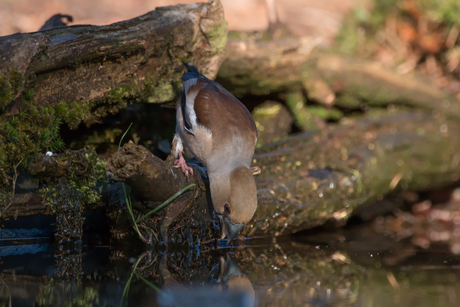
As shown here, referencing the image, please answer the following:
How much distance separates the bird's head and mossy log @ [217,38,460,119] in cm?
305

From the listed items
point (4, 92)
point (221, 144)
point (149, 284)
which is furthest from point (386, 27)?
point (149, 284)

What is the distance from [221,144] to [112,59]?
1.57 metres

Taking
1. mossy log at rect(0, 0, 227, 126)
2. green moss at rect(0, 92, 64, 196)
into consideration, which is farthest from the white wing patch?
green moss at rect(0, 92, 64, 196)

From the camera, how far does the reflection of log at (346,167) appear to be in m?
5.98

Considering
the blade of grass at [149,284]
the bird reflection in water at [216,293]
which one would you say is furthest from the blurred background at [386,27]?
the blade of grass at [149,284]

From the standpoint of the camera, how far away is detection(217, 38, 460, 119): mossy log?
24.4ft

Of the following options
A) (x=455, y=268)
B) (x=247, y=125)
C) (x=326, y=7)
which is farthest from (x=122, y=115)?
(x=326, y=7)

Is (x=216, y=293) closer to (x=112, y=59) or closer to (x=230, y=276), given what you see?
(x=230, y=276)

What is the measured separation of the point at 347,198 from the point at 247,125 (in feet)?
7.32

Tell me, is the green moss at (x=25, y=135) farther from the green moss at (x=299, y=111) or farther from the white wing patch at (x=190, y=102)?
the green moss at (x=299, y=111)

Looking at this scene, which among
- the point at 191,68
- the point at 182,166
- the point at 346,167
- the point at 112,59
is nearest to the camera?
the point at 182,166

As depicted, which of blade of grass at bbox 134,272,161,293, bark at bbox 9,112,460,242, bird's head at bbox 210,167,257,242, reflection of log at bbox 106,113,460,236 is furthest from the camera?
reflection of log at bbox 106,113,460,236

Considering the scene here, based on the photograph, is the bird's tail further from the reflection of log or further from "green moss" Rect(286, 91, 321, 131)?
"green moss" Rect(286, 91, 321, 131)

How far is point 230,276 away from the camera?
403 centimetres
